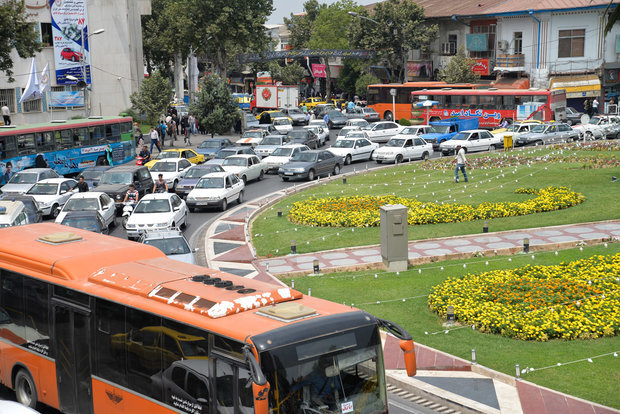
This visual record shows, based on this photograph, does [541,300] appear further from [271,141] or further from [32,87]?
[32,87]

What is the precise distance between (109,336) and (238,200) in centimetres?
2073

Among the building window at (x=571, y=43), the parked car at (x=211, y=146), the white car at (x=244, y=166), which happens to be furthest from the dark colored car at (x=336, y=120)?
the white car at (x=244, y=166)

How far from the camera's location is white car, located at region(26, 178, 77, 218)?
27.8 m

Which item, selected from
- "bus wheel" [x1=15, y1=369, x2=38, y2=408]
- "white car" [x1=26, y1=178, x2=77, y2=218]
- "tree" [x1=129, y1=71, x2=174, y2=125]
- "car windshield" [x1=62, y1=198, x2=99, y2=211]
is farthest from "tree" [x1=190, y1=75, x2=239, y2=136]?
"bus wheel" [x1=15, y1=369, x2=38, y2=408]

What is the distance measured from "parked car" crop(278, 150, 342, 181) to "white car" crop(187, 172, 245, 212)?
488 centimetres

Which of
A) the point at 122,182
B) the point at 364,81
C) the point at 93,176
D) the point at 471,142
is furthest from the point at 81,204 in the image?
the point at 364,81

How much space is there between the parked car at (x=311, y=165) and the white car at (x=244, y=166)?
4.10 ft

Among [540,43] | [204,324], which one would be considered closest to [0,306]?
[204,324]

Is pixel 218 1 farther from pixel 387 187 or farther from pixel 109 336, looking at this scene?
pixel 109 336

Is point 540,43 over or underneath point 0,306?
over

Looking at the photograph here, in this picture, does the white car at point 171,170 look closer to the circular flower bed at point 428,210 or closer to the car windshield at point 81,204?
the car windshield at point 81,204

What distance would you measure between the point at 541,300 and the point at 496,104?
38.2 m

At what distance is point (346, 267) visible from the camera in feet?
62.7

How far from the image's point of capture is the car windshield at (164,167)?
34.4 meters
